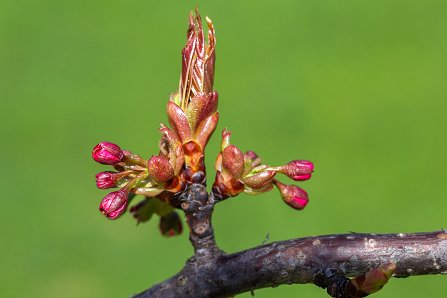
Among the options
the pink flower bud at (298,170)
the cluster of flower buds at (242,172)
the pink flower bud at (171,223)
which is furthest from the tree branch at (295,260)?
the pink flower bud at (171,223)

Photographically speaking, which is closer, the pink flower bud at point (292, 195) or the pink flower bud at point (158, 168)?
the pink flower bud at point (158, 168)

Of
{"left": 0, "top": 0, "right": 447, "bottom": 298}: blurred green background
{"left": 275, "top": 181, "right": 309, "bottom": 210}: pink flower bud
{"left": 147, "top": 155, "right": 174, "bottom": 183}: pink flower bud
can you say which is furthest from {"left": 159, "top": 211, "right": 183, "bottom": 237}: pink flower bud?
{"left": 0, "top": 0, "right": 447, "bottom": 298}: blurred green background

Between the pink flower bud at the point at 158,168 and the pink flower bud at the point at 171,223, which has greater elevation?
the pink flower bud at the point at 158,168

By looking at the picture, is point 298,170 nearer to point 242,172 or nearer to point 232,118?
point 242,172

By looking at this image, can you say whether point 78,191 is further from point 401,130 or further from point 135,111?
point 401,130

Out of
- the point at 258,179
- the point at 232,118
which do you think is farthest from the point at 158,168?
the point at 232,118

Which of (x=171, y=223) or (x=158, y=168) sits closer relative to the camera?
(x=158, y=168)

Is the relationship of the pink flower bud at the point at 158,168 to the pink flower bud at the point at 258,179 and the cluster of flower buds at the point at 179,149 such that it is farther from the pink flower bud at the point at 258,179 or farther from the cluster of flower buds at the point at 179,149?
the pink flower bud at the point at 258,179
